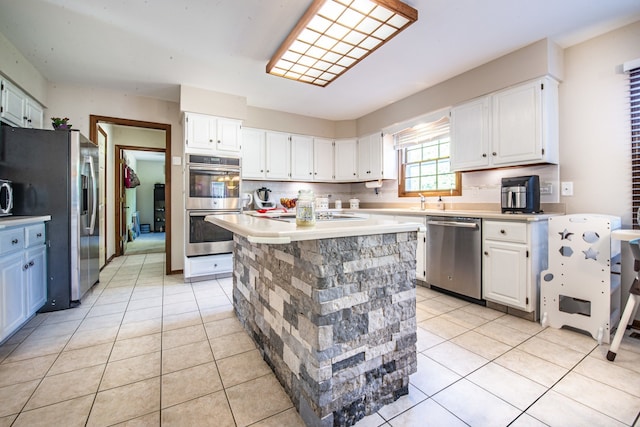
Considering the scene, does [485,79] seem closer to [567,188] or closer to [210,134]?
[567,188]

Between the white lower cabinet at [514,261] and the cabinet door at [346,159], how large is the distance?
2.64 m

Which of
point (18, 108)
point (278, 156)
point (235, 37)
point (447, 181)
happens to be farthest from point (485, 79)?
point (18, 108)

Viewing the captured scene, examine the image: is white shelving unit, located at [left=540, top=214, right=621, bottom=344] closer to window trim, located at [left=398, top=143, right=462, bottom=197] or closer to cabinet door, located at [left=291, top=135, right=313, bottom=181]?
window trim, located at [left=398, top=143, right=462, bottom=197]

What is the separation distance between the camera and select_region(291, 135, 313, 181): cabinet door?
466 centimetres

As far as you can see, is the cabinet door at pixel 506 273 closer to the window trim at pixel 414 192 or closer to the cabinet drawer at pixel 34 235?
the window trim at pixel 414 192

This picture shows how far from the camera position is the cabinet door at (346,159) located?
498 centimetres

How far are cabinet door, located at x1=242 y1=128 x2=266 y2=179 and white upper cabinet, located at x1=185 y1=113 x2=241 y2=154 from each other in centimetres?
34

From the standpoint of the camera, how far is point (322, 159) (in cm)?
494

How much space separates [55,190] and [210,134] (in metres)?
1.74

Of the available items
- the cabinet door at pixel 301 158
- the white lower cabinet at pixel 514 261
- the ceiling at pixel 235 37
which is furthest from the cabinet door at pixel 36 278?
the white lower cabinet at pixel 514 261

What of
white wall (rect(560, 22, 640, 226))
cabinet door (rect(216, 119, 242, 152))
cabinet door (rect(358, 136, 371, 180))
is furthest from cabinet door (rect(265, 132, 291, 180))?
white wall (rect(560, 22, 640, 226))

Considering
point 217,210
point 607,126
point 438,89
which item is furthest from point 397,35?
point 217,210

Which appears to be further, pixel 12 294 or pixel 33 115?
pixel 33 115

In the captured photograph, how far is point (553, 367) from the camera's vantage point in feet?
5.78
